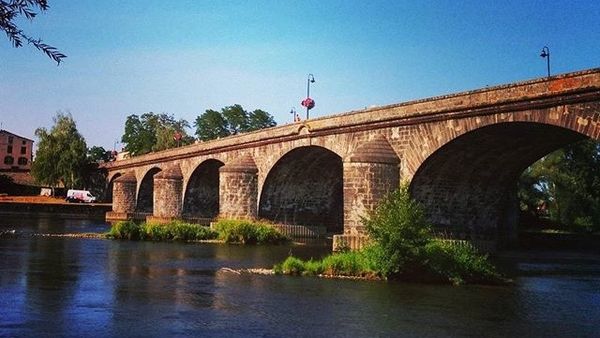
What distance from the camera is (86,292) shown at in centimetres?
1371

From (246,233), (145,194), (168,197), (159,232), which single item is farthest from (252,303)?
(145,194)

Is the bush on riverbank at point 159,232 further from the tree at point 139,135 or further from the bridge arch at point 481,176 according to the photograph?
the tree at point 139,135

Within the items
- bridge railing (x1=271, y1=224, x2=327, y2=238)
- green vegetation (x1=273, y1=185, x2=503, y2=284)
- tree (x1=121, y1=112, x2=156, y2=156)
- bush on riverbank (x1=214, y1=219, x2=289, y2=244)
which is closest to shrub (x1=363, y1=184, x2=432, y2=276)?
green vegetation (x1=273, y1=185, x2=503, y2=284)

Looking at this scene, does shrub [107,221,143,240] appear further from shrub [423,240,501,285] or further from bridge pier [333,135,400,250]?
shrub [423,240,501,285]

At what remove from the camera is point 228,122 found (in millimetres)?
115000

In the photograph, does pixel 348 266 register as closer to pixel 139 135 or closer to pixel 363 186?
pixel 363 186

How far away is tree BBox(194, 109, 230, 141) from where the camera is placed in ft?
368

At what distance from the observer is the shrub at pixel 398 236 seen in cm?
1692

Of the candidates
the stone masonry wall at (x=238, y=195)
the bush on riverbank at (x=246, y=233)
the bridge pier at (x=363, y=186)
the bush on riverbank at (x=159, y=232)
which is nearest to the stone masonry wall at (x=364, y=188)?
the bridge pier at (x=363, y=186)

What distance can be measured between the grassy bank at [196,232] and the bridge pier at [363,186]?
7323mm

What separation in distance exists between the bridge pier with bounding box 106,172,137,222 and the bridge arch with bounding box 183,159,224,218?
34.3 ft

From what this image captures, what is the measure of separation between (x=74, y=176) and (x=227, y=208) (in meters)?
45.8

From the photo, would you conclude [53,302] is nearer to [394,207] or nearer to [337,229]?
[394,207]

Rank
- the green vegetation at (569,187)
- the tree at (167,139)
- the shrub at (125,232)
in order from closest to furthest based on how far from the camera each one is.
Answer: the shrub at (125,232) → the green vegetation at (569,187) → the tree at (167,139)
